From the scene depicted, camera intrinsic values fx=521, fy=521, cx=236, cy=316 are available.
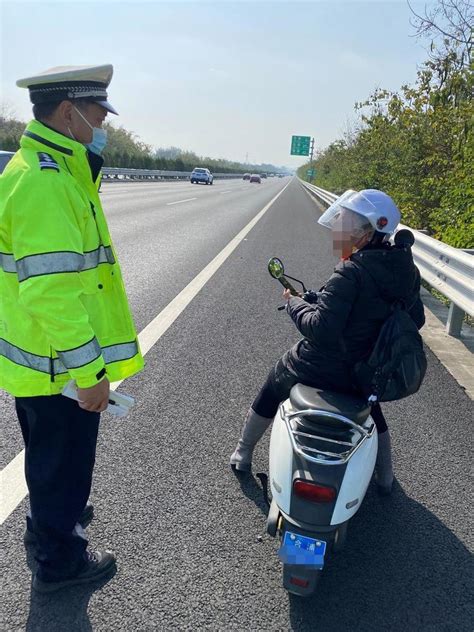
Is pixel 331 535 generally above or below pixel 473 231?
below

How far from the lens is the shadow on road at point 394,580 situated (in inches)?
83.3

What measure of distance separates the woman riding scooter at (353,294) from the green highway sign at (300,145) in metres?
85.8

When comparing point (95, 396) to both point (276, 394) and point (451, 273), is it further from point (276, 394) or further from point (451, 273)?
point (451, 273)

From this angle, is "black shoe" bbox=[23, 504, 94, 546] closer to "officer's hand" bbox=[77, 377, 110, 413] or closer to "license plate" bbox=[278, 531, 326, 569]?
"officer's hand" bbox=[77, 377, 110, 413]

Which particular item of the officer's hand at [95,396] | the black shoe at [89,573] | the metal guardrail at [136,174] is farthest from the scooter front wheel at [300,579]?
the metal guardrail at [136,174]

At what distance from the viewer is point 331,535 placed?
2.16 meters

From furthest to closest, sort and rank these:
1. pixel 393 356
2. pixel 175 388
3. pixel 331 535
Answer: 1. pixel 175 388
2. pixel 393 356
3. pixel 331 535

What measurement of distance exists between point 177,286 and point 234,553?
5.24m

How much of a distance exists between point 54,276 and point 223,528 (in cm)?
154

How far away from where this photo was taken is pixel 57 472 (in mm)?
2123

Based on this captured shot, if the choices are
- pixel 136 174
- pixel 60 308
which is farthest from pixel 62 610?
pixel 136 174

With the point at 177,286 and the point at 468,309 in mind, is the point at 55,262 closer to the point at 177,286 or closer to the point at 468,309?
the point at 468,309

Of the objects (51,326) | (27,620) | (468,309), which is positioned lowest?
(27,620)

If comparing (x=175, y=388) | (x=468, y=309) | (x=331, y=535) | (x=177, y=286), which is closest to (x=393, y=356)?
(x=331, y=535)
